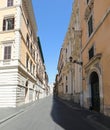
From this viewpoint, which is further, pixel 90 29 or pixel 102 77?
pixel 90 29

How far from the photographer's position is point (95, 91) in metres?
17.5

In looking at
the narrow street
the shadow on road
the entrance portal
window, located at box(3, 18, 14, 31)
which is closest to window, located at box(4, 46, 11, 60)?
window, located at box(3, 18, 14, 31)

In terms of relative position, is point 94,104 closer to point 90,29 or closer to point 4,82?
point 90,29

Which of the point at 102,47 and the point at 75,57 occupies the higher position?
the point at 75,57

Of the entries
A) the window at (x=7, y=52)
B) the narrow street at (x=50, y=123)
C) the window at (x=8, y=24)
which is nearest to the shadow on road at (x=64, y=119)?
the narrow street at (x=50, y=123)

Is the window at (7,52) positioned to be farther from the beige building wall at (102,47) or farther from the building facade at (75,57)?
the beige building wall at (102,47)

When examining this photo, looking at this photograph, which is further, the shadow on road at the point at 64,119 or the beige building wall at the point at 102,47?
the beige building wall at the point at 102,47

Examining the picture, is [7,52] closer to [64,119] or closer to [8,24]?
[8,24]

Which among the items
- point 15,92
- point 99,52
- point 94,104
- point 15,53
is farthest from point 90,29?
point 15,92

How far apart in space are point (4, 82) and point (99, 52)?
38.3 feet

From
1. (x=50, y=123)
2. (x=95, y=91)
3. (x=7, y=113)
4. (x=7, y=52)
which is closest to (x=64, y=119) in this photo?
(x=50, y=123)

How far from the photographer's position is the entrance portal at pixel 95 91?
16.7 meters

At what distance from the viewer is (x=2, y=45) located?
23188 mm

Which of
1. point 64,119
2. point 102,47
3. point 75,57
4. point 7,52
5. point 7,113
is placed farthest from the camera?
point 75,57
